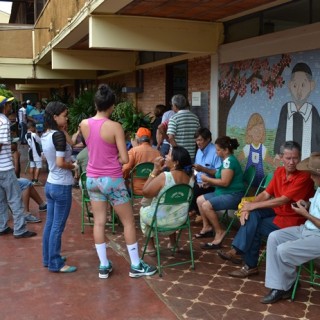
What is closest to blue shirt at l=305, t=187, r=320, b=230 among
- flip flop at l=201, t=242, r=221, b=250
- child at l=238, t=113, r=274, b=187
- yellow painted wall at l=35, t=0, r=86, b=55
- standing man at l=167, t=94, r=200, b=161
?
flip flop at l=201, t=242, r=221, b=250

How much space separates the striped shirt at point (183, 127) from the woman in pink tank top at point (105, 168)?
2.59 meters

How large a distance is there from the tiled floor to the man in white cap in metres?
0.18

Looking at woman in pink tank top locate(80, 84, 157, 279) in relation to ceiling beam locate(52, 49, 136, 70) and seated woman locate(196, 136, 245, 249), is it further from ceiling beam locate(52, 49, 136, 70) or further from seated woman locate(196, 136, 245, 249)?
ceiling beam locate(52, 49, 136, 70)

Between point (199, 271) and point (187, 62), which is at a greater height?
point (187, 62)

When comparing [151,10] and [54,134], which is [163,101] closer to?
[151,10]

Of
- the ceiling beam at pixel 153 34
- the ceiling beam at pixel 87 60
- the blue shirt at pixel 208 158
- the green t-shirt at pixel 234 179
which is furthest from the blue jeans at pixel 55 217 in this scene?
the ceiling beam at pixel 87 60

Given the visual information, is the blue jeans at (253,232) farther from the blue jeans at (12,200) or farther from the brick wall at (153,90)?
the brick wall at (153,90)

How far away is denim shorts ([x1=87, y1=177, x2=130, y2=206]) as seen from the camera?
4148mm

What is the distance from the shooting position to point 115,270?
4578 millimetres

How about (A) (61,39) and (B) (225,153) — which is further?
(A) (61,39)

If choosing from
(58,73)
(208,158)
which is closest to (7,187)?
(208,158)

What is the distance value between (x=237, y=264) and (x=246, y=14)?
135 inches

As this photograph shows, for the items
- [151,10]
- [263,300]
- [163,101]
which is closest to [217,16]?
[151,10]

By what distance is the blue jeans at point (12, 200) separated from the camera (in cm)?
555
